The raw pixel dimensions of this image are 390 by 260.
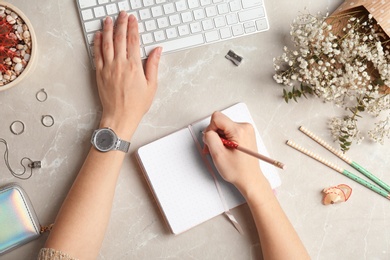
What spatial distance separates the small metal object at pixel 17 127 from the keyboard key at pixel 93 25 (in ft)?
0.96

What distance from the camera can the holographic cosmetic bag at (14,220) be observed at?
42.1 inches

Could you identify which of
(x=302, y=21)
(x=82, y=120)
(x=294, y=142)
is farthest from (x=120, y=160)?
(x=302, y=21)

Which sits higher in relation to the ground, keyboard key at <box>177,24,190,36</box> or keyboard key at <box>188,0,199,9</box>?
keyboard key at <box>188,0,199,9</box>

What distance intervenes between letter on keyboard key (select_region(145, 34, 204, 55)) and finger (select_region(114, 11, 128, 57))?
0.06m

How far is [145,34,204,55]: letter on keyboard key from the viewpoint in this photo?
1.11 m

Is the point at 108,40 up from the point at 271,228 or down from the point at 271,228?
up

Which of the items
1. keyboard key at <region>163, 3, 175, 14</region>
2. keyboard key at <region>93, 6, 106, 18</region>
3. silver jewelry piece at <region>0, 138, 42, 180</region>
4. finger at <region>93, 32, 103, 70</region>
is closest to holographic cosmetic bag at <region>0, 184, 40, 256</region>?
silver jewelry piece at <region>0, 138, 42, 180</region>

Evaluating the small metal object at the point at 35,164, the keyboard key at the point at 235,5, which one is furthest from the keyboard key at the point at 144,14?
the small metal object at the point at 35,164

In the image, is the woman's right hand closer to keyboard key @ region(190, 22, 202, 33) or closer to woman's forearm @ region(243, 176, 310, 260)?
woman's forearm @ region(243, 176, 310, 260)

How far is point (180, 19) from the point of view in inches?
43.5

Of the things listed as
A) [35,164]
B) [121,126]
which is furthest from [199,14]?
[35,164]

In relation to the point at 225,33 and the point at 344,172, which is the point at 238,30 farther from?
the point at 344,172

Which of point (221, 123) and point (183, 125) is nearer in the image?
point (221, 123)

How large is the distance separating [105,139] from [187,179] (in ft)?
0.77
